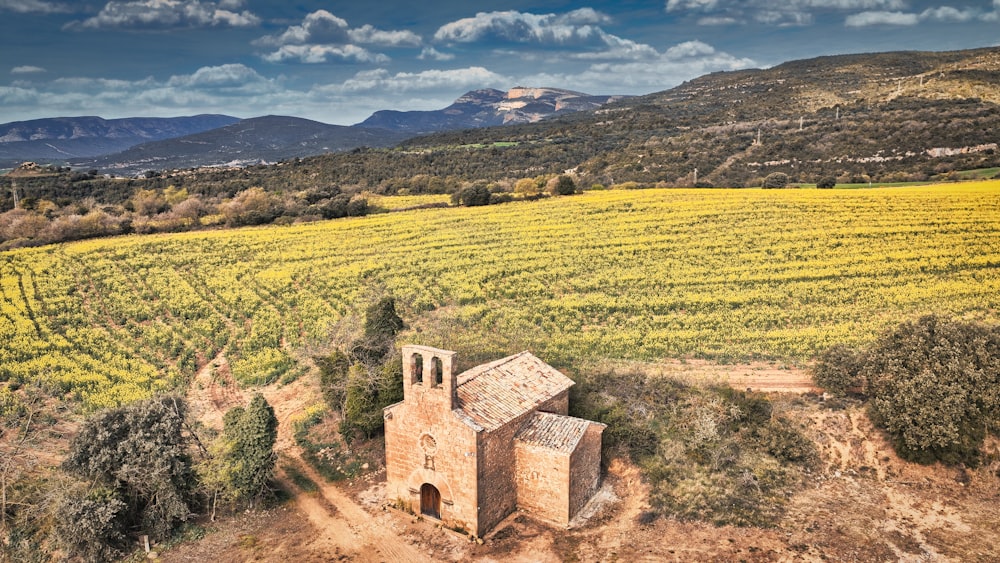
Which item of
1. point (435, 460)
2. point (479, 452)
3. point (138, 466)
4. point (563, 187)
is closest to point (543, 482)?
point (479, 452)

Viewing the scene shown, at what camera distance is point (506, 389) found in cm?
1669

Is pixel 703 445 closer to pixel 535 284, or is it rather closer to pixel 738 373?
pixel 738 373

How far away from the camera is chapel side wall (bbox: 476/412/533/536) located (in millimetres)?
14703

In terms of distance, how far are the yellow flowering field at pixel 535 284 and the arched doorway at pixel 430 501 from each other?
811cm


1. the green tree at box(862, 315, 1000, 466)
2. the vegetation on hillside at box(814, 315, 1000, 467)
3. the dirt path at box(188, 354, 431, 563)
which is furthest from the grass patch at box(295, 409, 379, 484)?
the green tree at box(862, 315, 1000, 466)

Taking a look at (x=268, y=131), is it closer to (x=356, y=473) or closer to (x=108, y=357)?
(x=108, y=357)

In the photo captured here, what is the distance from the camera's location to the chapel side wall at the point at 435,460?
48.0 feet

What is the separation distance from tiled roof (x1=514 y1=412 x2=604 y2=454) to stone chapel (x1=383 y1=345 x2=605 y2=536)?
3 centimetres

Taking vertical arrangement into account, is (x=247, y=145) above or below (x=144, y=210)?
above

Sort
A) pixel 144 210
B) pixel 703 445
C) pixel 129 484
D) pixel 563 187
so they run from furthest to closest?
pixel 563 187 → pixel 144 210 → pixel 703 445 → pixel 129 484

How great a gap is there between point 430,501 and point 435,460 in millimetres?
1372

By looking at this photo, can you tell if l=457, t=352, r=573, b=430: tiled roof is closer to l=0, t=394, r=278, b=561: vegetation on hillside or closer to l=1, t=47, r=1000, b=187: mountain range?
l=0, t=394, r=278, b=561: vegetation on hillside

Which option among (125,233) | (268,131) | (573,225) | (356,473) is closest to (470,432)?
(356,473)

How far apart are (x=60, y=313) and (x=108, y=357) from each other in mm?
7858
